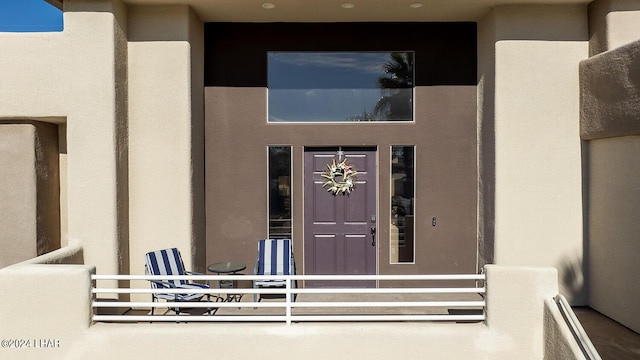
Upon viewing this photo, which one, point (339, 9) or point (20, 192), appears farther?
point (339, 9)

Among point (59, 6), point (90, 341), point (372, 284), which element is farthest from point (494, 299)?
point (59, 6)

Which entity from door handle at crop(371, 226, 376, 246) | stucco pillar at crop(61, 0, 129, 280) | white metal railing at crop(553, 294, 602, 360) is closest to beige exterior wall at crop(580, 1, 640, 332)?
white metal railing at crop(553, 294, 602, 360)

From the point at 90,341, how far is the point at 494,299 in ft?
13.8

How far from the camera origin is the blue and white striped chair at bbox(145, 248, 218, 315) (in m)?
5.90

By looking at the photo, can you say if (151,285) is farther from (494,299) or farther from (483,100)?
(483,100)

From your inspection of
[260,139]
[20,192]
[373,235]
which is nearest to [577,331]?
[373,235]

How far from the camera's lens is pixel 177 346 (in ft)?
15.1

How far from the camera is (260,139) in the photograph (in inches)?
287

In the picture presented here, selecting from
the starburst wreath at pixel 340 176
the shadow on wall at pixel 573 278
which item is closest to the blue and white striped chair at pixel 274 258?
the starburst wreath at pixel 340 176

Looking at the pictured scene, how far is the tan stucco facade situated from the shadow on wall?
19 millimetres

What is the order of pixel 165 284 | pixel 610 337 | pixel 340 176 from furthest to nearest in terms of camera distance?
1. pixel 340 176
2. pixel 165 284
3. pixel 610 337

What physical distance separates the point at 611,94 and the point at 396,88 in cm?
301

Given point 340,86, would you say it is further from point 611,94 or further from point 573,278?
point 573,278

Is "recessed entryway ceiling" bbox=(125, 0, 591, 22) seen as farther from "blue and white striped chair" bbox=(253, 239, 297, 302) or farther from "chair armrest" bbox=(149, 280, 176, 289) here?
"chair armrest" bbox=(149, 280, 176, 289)
